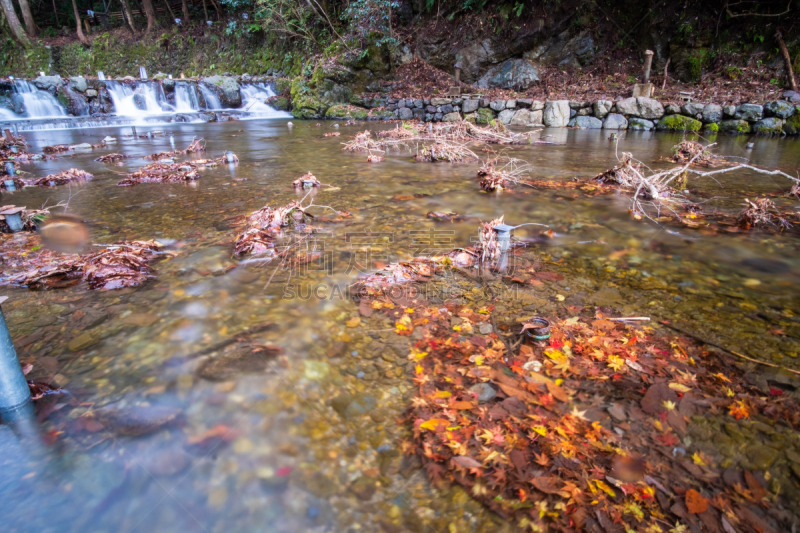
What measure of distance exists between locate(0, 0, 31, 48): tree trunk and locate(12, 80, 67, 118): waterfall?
19.3 meters

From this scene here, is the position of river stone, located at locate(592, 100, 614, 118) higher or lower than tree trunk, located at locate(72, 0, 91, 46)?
lower

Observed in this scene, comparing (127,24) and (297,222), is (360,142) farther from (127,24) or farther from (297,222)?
(127,24)

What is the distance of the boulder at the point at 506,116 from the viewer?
1466 cm

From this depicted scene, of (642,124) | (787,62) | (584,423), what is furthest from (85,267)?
(787,62)

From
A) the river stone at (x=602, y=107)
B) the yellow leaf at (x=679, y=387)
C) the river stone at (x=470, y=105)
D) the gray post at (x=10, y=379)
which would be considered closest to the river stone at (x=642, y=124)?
the river stone at (x=602, y=107)

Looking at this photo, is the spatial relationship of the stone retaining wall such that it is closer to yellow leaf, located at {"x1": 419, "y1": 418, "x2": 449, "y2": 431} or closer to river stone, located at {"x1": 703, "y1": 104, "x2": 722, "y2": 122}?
river stone, located at {"x1": 703, "y1": 104, "x2": 722, "y2": 122}

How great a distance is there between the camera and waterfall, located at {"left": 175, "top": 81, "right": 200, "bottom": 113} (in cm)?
1934

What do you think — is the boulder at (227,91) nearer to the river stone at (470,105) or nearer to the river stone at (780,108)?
the river stone at (470,105)

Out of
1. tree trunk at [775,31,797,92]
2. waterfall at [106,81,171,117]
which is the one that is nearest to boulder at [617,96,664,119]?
tree trunk at [775,31,797,92]

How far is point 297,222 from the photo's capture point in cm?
425

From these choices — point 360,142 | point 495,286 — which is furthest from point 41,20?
point 495,286

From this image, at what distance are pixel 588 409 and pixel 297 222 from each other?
10.8 ft

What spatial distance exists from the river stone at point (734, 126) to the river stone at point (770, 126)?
0.94ft

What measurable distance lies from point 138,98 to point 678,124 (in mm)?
21586
